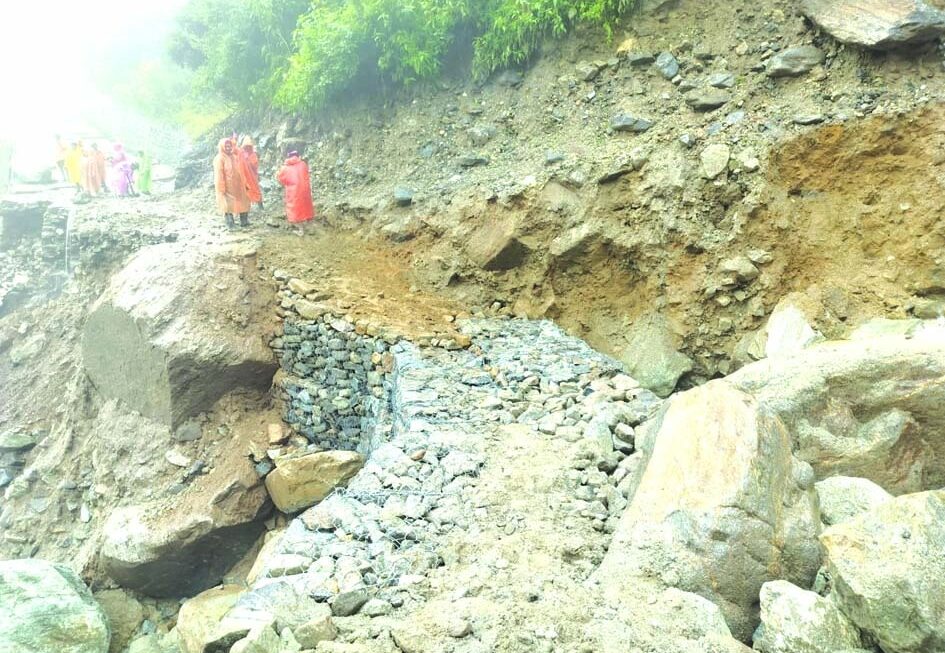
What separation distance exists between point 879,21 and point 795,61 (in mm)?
850

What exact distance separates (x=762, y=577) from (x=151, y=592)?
7.01 meters

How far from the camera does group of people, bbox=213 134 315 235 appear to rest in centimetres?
988

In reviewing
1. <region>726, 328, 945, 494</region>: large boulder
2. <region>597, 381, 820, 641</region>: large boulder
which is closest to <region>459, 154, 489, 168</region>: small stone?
<region>726, 328, 945, 494</region>: large boulder

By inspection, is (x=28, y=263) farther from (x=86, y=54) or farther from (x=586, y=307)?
(x=86, y=54)

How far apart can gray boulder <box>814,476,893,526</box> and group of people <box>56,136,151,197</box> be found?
52.0ft

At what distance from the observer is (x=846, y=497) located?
3.50 m

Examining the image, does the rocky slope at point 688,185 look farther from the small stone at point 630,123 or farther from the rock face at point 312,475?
the rock face at point 312,475

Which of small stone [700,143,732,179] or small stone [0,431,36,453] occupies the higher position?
small stone [700,143,732,179]

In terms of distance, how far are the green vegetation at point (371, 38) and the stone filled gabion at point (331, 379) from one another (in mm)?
5014

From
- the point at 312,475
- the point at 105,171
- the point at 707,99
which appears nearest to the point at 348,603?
the point at 312,475

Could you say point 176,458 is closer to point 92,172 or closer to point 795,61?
point 795,61

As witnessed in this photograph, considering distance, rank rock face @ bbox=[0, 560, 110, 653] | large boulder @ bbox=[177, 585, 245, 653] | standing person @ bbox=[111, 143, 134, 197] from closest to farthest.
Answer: large boulder @ bbox=[177, 585, 245, 653] < rock face @ bbox=[0, 560, 110, 653] < standing person @ bbox=[111, 143, 134, 197]

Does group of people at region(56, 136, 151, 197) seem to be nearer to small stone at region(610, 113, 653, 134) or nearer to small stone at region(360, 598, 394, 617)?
small stone at region(610, 113, 653, 134)

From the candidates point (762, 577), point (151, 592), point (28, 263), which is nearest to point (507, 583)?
point (762, 577)
